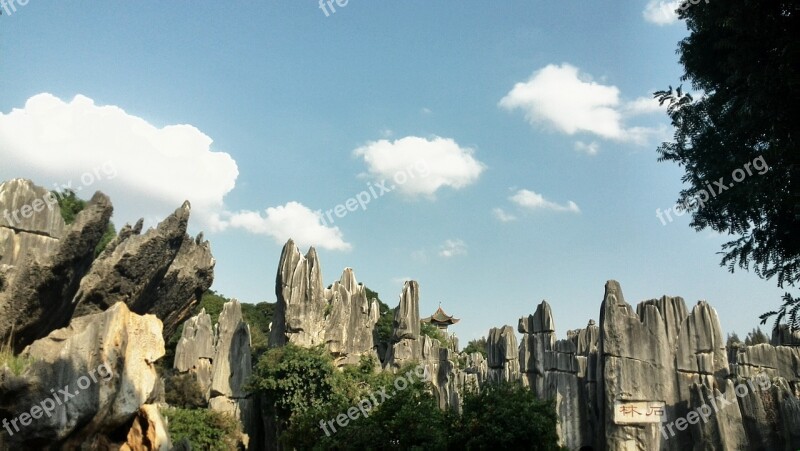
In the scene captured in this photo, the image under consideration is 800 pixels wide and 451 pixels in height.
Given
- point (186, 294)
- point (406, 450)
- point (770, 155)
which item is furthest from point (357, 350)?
point (770, 155)

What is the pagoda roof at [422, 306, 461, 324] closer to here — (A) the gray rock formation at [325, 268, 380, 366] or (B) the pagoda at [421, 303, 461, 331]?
(B) the pagoda at [421, 303, 461, 331]

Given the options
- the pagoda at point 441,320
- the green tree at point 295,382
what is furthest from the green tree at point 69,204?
the pagoda at point 441,320

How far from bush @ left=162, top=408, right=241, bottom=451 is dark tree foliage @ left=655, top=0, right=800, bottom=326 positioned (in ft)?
59.1

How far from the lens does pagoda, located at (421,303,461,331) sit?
247 feet

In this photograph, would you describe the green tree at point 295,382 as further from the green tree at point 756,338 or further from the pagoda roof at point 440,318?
the pagoda roof at point 440,318

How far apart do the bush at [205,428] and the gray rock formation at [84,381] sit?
12.8m

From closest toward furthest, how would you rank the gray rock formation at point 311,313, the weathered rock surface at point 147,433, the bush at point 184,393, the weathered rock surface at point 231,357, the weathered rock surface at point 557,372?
the weathered rock surface at point 147,433
the weathered rock surface at point 557,372
the weathered rock surface at point 231,357
the bush at point 184,393
the gray rock formation at point 311,313

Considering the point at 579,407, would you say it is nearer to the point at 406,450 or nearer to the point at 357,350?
the point at 406,450

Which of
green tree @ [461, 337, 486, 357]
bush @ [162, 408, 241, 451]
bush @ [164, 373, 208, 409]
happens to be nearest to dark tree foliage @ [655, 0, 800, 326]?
bush @ [162, 408, 241, 451]

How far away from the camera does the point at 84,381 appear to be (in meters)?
8.22

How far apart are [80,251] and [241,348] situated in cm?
2137

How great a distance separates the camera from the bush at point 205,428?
70.1ft

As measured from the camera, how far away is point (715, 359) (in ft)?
56.3

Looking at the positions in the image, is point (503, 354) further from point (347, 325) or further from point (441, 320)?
point (441, 320)
